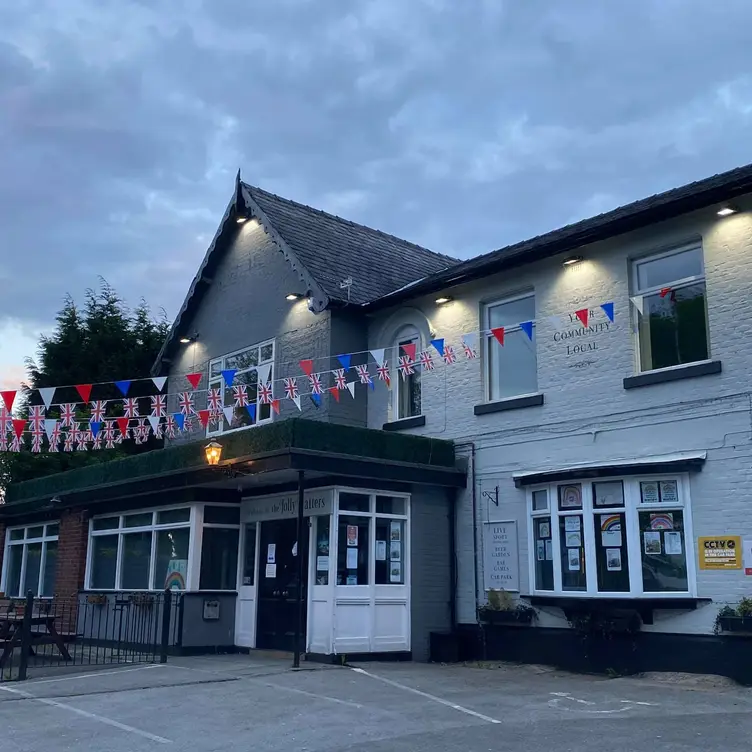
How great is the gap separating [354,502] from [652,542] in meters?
4.73

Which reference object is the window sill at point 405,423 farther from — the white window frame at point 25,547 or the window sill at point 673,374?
the white window frame at point 25,547

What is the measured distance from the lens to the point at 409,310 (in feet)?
59.6

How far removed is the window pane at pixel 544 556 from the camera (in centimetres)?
1502

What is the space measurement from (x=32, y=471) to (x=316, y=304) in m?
17.6

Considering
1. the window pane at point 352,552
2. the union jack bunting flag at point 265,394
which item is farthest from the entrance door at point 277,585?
the union jack bunting flag at point 265,394

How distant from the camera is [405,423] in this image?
1772cm

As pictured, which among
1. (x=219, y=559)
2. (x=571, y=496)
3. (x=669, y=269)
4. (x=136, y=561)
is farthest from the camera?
(x=136, y=561)

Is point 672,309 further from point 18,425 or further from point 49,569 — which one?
point 49,569

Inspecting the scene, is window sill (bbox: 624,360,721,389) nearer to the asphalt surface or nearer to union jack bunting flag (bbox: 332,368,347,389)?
the asphalt surface

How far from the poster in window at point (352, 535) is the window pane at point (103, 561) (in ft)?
20.8

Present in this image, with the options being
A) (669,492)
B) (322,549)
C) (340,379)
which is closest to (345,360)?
(340,379)

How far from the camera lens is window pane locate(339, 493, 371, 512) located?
1537 cm

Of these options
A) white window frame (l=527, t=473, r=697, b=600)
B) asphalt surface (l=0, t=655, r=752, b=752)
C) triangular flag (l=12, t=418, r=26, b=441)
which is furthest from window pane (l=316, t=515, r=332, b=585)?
triangular flag (l=12, t=418, r=26, b=441)

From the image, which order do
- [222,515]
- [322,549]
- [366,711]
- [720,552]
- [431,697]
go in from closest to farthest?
1. [366,711]
2. [431,697]
3. [720,552]
4. [322,549]
5. [222,515]
